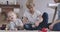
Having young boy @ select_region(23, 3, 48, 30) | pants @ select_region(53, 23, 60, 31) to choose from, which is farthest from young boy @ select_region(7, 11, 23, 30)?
pants @ select_region(53, 23, 60, 31)

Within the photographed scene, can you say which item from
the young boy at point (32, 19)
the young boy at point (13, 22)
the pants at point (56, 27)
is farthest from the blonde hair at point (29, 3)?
the pants at point (56, 27)

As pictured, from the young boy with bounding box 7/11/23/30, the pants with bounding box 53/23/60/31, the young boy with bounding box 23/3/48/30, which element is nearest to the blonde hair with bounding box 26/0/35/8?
the young boy with bounding box 23/3/48/30

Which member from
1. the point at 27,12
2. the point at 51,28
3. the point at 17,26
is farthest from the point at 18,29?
the point at 51,28

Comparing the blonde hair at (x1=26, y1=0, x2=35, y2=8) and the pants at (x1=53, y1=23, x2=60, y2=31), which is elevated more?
the blonde hair at (x1=26, y1=0, x2=35, y2=8)

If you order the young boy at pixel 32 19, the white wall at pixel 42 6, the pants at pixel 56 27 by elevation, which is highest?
the white wall at pixel 42 6

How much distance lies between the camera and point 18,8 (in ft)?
3.81

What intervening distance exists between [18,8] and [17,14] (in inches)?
1.8

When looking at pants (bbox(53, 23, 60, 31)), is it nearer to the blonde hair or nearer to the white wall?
the white wall

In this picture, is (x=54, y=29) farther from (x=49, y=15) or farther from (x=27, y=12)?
(x=27, y=12)

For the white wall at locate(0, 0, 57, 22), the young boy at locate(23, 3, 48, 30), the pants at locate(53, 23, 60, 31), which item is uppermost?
the white wall at locate(0, 0, 57, 22)

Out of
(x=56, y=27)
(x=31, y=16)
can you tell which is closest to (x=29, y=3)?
(x=31, y=16)

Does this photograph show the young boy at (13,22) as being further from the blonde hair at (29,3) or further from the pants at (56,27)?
the pants at (56,27)

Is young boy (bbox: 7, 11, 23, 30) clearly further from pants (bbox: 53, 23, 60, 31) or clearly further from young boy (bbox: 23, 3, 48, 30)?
pants (bbox: 53, 23, 60, 31)

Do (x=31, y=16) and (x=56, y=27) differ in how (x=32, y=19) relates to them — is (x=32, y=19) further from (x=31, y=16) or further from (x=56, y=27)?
(x=56, y=27)
